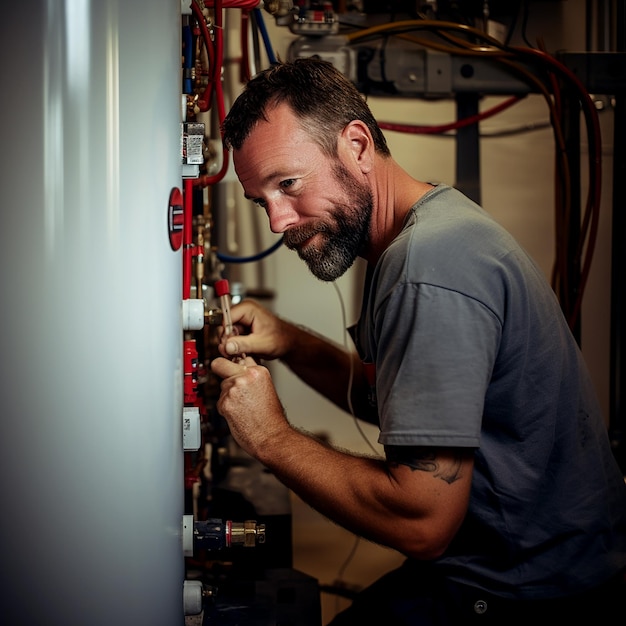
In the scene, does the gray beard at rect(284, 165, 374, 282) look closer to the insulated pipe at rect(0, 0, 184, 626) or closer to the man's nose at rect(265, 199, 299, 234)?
the man's nose at rect(265, 199, 299, 234)

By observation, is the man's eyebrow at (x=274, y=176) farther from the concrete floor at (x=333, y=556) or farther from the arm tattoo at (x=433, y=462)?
the concrete floor at (x=333, y=556)

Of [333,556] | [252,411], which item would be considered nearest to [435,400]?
[252,411]

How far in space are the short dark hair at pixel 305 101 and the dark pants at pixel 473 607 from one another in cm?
65

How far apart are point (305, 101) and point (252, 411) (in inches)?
17.9

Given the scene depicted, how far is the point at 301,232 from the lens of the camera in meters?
1.13

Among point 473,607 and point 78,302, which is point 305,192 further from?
point 473,607

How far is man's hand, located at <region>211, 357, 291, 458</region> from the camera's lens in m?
1.03

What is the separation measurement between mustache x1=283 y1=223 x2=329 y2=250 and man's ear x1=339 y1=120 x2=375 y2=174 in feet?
0.35

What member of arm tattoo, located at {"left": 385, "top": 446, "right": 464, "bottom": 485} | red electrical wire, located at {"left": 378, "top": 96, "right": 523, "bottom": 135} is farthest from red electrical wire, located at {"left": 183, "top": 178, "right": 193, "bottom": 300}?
red electrical wire, located at {"left": 378, "top": 96, "right": 523, "bottom": 135}

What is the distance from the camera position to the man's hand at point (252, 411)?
103 cm

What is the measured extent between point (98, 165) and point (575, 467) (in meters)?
0.73

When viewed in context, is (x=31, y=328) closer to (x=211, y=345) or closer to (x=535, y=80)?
(x=211, y=345)

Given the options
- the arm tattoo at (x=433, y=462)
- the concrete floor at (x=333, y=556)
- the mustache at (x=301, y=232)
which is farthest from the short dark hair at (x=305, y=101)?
the concrete floor at (x=333, y=556)

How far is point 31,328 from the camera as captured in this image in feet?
2.50
